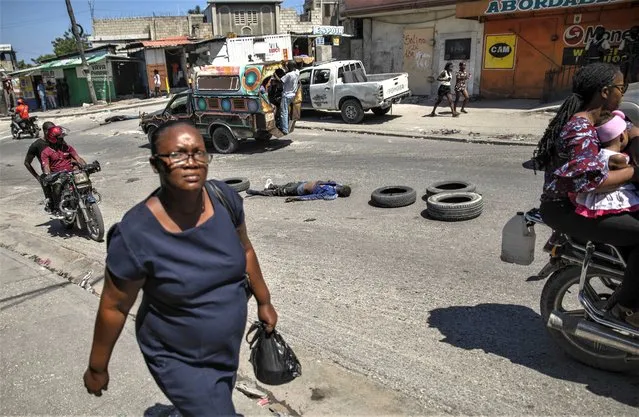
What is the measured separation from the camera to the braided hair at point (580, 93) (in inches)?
120

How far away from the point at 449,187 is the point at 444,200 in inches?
32.1

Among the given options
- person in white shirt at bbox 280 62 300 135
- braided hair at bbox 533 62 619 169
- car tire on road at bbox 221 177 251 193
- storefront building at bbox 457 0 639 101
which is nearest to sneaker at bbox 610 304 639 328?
braided hair at bbox 533 62 619 169

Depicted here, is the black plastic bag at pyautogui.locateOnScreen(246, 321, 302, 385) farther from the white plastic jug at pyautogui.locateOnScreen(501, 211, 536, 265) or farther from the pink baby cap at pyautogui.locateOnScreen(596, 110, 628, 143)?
the pink baby cap at pyautogui.locateOnScreen(596, 110, 628, 143)

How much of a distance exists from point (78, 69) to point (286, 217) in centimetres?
3059

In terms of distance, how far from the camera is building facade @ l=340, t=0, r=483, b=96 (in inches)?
773

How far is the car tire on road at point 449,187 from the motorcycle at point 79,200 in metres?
5.01

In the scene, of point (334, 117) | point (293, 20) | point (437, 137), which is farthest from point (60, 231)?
point (293, 20)

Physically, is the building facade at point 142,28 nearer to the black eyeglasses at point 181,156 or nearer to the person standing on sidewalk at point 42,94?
the person standing on sidewalk at point 42,94

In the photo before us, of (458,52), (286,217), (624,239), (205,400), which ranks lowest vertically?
(286,217)

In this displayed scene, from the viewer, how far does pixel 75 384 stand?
3543 millimetres

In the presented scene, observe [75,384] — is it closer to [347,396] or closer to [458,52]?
[347,396]

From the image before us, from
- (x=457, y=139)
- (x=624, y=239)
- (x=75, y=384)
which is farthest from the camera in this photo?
(x=457, y=139)

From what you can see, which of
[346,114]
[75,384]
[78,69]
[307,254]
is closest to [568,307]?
[307,254]

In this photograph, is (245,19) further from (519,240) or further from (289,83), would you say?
(519,240)
